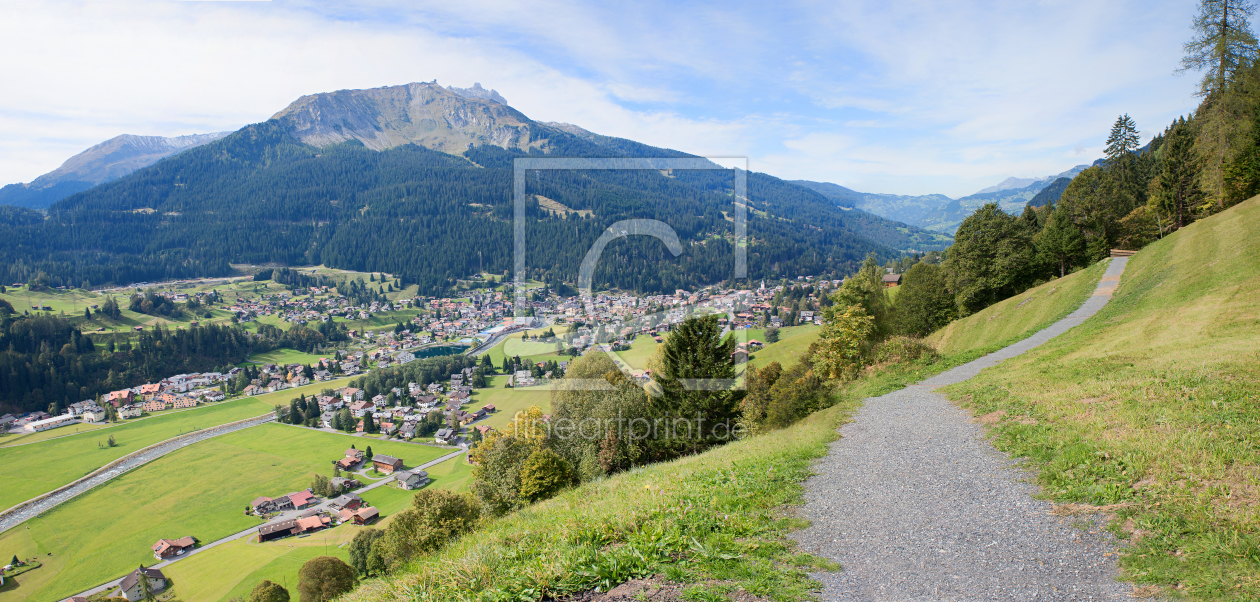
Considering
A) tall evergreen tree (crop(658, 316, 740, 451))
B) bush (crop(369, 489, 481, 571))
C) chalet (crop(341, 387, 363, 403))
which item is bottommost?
chalet (crop(341, 387, 363, 403))

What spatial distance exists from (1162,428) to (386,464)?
56890 millimetres

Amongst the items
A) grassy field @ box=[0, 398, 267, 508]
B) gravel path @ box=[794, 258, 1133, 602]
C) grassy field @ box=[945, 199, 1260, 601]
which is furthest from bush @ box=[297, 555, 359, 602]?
grassy field @ box=[0, 398, 267, 508]

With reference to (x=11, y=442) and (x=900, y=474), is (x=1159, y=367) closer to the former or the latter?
(x=900, y=474)

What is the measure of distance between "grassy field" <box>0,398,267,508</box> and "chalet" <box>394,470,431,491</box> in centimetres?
3546

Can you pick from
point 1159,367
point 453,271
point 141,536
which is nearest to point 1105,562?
point 1159,367

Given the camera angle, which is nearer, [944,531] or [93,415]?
[944,531]

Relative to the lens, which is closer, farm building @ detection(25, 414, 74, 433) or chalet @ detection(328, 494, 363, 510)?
chalet @ detection(328, 494, 363, 510)

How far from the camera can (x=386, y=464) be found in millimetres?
50875

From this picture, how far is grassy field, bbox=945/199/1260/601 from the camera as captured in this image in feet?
15.4

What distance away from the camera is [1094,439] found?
25.6 ft

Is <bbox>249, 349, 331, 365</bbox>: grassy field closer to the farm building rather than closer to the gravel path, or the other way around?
the farm building

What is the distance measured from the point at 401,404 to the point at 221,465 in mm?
23142

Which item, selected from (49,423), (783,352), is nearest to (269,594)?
(783,352)

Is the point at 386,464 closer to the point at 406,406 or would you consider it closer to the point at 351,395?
the point at 406,406
